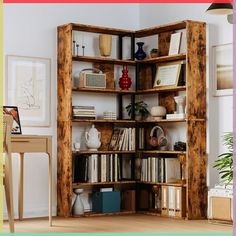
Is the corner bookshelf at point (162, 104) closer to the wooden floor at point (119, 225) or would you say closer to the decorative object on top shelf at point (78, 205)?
the decorative object on top shelf at point (78, 205)

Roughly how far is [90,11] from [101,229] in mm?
2993

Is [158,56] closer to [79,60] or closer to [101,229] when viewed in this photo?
[79,60]

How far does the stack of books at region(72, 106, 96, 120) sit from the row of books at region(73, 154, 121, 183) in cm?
46

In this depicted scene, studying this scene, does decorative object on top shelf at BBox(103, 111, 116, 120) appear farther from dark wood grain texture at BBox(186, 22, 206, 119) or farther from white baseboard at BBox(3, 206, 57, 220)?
white baseboard at BBox(3, 206, 57, 220)

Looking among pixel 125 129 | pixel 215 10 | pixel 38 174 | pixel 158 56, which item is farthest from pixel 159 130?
pixel 215 10

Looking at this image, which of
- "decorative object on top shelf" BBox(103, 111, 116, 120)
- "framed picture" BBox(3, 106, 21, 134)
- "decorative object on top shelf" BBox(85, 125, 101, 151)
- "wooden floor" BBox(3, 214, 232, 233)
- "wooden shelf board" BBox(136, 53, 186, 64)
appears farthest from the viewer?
"decorative object on top shelf" BBox(103, 111, 116, 120)

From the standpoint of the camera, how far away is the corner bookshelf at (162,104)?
24.4 ft

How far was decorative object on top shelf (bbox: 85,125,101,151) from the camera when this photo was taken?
7875 mm

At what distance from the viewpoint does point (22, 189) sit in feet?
24.2

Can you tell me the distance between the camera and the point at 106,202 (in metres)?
7.88

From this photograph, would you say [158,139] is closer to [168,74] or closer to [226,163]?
[168,74]

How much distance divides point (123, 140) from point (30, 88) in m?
1.33

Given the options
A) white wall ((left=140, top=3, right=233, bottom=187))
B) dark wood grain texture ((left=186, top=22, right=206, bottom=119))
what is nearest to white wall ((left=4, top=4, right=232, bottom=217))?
white wall ((left=140, top=3, right=233, bottom=187))

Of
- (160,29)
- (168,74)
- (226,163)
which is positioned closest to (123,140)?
(168,74)
